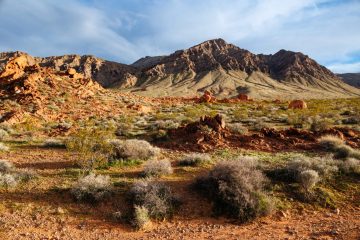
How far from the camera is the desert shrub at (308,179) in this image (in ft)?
34.7

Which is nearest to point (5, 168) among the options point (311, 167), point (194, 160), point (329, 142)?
point (194, 160)

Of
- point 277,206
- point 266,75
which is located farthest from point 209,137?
point 266,75

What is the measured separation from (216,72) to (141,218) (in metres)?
126

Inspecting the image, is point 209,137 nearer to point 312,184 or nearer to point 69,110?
point 312,184

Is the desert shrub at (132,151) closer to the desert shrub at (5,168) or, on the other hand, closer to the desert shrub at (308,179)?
the desert shrub at (5,168)

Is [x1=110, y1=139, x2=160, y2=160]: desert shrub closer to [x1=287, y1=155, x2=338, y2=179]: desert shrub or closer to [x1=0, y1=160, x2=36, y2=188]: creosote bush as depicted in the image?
[x1=0, y1=160, x2=36, y2=188]: creosote bush

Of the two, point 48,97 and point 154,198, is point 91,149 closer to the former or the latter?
point 154,198

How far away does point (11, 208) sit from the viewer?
9.03 metres

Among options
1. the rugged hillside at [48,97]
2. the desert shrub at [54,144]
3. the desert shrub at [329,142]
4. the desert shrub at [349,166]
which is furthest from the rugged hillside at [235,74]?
the desert shrub at [349,166]

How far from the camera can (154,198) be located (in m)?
9.27

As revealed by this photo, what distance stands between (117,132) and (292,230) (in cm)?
1447

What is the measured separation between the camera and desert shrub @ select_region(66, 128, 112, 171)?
40.3 ft

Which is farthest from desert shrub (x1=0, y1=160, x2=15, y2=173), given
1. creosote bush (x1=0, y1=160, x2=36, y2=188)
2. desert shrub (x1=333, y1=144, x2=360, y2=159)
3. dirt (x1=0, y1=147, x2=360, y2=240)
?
desert shrub (x1=333, y1=144, x2=360, y2=159)

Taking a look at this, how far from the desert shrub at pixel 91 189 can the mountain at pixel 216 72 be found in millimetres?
98796
